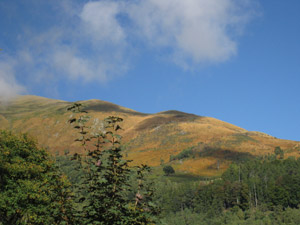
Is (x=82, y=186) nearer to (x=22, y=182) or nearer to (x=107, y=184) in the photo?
(x=107, y=184)

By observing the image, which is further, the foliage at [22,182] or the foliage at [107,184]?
the foliage at [22,182]

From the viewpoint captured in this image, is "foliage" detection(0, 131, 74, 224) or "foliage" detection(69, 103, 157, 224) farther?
"foliage" detection(0, 131, 74, 224)

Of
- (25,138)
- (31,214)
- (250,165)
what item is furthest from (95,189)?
(250,165)

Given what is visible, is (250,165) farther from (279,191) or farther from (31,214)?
(31,214)

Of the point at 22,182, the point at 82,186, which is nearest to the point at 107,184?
the point at 82,186

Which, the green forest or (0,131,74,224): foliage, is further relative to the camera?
(0,131,74,224): foliage

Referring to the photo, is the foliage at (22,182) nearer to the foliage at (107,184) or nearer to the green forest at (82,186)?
the green forest at (82,186)

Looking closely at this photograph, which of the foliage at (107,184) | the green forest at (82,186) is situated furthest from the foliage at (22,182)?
the foliage at (107,184)

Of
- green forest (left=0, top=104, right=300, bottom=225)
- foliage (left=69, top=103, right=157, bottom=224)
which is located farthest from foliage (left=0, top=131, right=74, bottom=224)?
foliage (left=69, top=103, right=157, bottom=224)

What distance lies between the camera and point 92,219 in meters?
8.98

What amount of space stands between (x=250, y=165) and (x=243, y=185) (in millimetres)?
31369

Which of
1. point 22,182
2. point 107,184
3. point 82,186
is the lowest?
point 22,182

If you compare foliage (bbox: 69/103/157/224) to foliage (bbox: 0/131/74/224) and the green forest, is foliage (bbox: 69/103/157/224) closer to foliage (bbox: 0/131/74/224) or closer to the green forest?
the green forest

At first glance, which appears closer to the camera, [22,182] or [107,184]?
[107,184]
